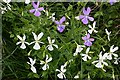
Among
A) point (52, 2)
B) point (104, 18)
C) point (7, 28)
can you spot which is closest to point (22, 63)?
point (7, 28)

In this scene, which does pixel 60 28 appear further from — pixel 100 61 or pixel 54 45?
pixel 100 61

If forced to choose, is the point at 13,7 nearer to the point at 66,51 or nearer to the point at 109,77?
the point at 66,51

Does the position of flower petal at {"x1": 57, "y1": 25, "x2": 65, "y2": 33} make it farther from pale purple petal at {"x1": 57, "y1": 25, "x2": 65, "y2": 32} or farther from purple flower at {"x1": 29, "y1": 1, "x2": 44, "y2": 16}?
purple flower at {"x1": 29, "y1": 1, "x2": 44, "y2": 16}

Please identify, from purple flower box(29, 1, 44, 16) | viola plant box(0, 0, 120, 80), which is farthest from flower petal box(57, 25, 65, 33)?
purple flower box(29, 1, 44, 16)

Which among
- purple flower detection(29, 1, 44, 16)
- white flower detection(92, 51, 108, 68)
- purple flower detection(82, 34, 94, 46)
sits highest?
purple flower detection(29, 1, 44, 16)

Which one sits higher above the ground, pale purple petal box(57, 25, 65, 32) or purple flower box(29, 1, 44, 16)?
purple flower box(29, 1, 44, 16)

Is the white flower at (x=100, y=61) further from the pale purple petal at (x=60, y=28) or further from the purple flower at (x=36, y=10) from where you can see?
the purple flower at (x=36, y=10)

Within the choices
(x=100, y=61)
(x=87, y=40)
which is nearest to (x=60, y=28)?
(x=87, y=40)

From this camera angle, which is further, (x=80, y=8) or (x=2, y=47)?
(x=80, y=8)
